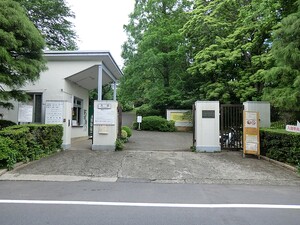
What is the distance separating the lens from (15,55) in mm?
9688

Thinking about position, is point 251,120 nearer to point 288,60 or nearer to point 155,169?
point 288,60

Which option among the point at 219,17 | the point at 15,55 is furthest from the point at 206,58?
the point at 15,55

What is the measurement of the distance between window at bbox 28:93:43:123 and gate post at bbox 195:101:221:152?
8.03m

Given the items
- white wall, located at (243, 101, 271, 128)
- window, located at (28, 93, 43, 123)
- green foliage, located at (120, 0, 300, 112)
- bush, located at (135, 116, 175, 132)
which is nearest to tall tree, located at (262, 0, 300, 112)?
green foliage, located at (120, 0, 300, 112)

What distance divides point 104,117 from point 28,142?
10.5 ft

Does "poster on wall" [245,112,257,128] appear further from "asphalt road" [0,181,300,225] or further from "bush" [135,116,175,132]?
"bush" [135,116,175,132]

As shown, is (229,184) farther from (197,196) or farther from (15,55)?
(15,55)

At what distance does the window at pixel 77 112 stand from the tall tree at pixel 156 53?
9.83 metres

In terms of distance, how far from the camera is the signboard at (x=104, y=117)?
36.0 feet

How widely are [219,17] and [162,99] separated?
382 inches

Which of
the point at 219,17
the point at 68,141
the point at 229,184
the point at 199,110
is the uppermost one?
the point at 219,17

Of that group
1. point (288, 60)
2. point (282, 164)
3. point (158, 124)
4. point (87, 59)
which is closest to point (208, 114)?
point (282, 164)

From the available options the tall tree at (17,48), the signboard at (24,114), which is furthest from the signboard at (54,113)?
the tall tree at (17,48)

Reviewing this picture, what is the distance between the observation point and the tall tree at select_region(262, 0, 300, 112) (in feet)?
26.8
